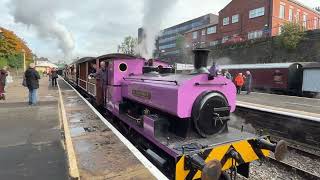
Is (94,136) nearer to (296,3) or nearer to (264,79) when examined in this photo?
(264,79)

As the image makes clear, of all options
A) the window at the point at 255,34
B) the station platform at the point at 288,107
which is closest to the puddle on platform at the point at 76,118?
the station platform at the point at 288,107

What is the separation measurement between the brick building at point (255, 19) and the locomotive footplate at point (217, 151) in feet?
109

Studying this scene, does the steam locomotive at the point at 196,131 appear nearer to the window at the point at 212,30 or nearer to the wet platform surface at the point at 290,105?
the wet platform surface at the point at 290,105

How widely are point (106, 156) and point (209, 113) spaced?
1.85 meters

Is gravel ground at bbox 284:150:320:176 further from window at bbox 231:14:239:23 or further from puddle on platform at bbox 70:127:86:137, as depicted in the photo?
window at bbox 231:14:239:23

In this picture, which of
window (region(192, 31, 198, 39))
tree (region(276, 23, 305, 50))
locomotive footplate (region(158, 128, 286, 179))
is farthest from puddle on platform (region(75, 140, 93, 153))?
window (region(192, 31, 198, 39))

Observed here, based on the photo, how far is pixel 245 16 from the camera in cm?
4156

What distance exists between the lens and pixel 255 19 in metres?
40.2

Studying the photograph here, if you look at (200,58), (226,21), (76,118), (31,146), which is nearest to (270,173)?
(200,58)

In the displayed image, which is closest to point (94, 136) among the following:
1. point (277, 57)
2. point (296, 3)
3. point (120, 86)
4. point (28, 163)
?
point (28, 163)

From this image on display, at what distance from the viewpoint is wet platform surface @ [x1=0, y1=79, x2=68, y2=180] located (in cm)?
511

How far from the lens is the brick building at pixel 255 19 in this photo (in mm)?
38219

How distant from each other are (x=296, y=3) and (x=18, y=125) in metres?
44.3

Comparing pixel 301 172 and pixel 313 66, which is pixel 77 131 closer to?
pixel 301 172
